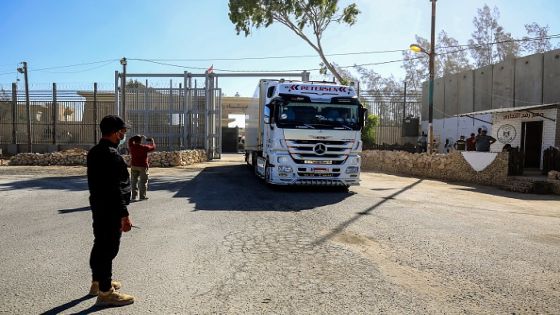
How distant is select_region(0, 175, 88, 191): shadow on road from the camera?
13352 mm

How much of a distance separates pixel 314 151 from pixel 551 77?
44.0 feet

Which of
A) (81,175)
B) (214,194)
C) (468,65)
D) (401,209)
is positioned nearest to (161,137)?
(81,175)

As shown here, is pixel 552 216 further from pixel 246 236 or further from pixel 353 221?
pixel 246 236

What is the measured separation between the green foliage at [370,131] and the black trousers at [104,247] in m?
24.4

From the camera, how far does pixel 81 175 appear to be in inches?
706

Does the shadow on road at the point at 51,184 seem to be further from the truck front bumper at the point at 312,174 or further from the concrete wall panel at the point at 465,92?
the concrete wall panel at the point at 465,92

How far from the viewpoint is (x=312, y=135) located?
12.2m

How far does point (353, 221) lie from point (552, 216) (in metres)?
4.74

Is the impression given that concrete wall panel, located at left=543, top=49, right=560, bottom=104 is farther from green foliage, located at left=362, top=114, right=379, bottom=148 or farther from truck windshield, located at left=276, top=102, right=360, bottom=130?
truck windshield, located at left=276, top=102, right=360, bottom=130

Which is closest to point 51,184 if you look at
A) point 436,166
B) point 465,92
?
point 436,166

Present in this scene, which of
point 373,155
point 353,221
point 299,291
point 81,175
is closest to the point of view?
point 299,291

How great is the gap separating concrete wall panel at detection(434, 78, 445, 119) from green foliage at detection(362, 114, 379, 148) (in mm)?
Result: 4029

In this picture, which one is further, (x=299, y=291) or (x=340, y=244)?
(x=340, y=244)

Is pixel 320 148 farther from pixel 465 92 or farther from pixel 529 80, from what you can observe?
pixel 465 92
